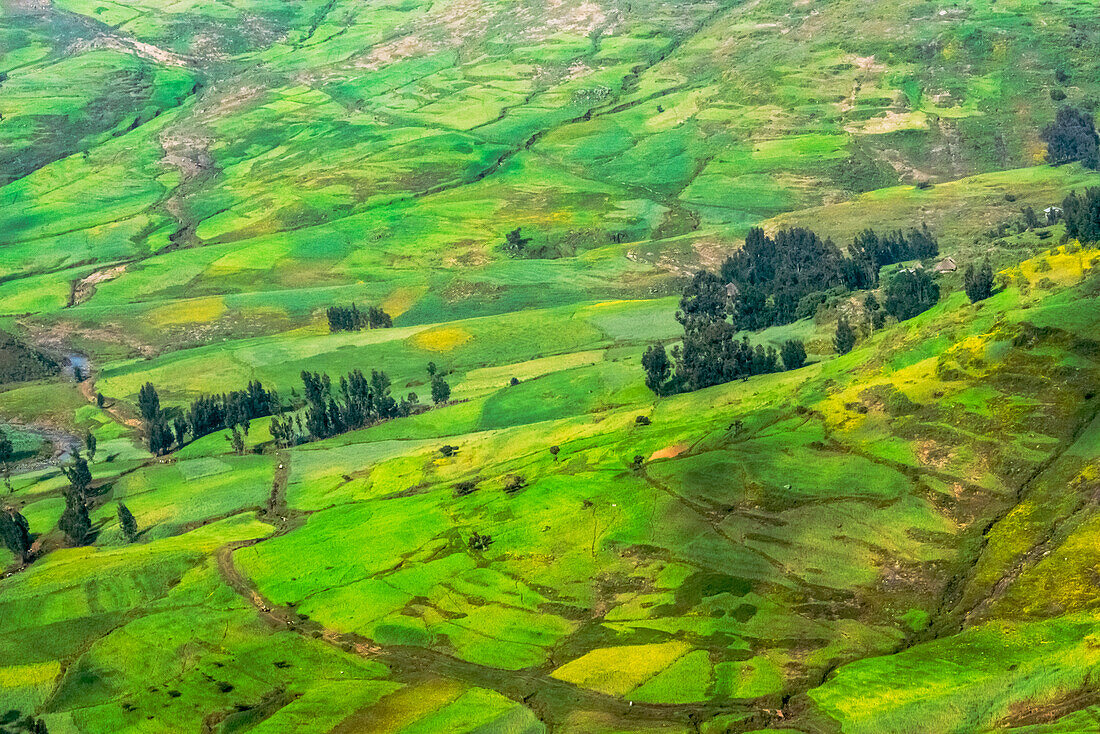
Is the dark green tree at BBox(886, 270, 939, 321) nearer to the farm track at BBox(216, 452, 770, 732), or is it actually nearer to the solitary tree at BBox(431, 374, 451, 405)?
the solitary tree at BBox(431, 374, 451, 405)

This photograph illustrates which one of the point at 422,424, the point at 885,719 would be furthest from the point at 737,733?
the point at 422,424

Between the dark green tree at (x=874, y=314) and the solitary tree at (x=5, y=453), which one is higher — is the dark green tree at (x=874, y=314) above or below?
above

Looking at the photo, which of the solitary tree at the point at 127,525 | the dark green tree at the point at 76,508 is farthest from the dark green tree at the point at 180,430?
the solitary tree at the point at 127,525

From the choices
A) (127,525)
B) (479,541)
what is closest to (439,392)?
(127,525)

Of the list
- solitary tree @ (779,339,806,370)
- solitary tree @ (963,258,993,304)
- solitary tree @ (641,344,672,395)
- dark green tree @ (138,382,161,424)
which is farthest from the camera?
dark green tree @ (138,382,161,424)

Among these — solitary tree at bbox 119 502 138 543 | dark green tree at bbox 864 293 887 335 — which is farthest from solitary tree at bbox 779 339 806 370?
solitary tree at bbox 119 502 138 543

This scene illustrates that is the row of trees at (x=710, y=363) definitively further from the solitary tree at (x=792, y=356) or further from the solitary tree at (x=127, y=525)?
the solitary tree at (x=127, y=525)
